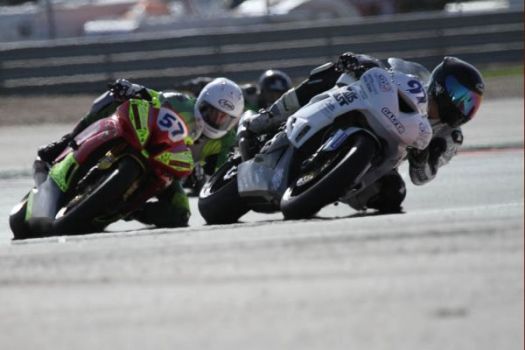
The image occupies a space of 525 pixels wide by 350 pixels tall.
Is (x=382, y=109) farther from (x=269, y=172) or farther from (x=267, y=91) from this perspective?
(x=267, y=91)

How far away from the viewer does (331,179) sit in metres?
7.91

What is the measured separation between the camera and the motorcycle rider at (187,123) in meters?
9.39

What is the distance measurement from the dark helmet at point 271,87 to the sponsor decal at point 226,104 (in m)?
1.71

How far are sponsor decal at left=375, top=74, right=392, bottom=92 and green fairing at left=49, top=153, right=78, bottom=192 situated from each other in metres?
2.18

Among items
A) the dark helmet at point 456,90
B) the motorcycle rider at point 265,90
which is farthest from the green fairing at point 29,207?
the motorcycle rider at point 265,90

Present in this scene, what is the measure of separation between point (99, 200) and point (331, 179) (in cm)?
155

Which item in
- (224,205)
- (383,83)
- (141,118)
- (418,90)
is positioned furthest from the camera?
(224,205)

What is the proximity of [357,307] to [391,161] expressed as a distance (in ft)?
14.1

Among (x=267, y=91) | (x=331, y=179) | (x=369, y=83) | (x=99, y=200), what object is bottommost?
Answer: (x=267, y=91)

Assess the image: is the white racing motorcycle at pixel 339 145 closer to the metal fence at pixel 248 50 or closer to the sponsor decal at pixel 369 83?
the sponsor decal at pixel 369 83

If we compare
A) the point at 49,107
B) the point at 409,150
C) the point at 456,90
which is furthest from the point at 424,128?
the point at 49,107

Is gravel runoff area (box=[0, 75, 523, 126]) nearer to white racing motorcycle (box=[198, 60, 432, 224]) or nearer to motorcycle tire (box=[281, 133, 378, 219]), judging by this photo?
white racing motorcycle (box=[198, 60, 432, 224])

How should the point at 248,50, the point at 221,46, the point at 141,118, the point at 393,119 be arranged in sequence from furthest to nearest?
the point at 221,46 → the point at 248,50 → the point at 141,118 → the point at 393,119

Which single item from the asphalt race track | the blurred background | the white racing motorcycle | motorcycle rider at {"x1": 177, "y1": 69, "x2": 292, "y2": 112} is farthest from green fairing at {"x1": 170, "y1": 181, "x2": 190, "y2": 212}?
the blurred background
